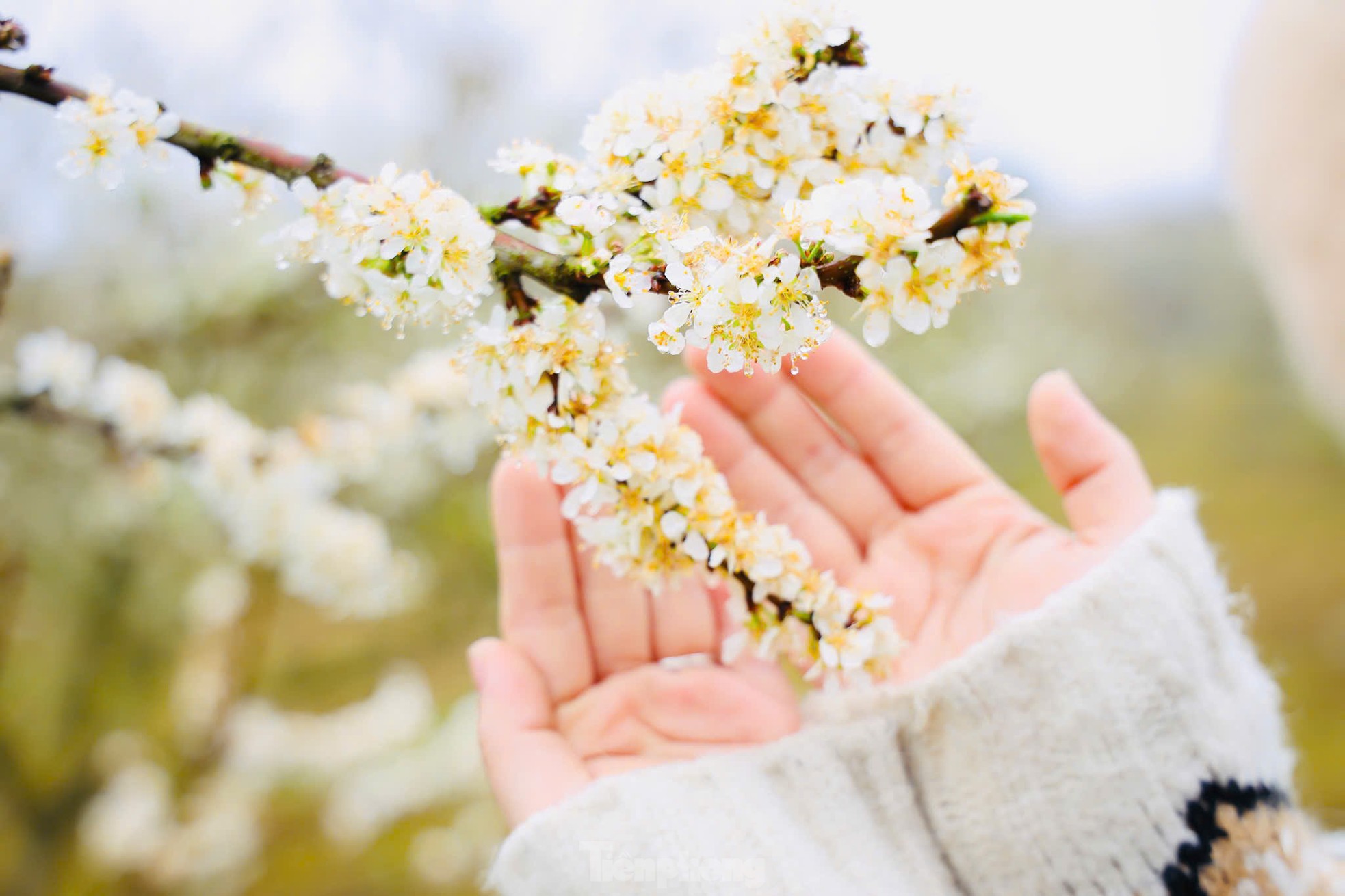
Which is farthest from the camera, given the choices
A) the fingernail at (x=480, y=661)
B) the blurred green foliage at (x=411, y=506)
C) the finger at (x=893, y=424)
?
the blurred green foliage at (x=411, y=506)

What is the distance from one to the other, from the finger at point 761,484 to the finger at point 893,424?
0.06 meters

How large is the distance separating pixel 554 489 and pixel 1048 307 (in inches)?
44.8

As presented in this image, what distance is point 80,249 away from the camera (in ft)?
2.94

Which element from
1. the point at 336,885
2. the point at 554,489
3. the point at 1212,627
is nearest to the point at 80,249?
the point at 554,489

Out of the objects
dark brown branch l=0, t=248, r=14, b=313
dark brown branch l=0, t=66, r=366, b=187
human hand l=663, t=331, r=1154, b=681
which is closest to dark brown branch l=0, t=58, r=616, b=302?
dark brown branch l=0, t=66, r=366, b=187

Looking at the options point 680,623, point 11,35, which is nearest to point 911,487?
point 680,623

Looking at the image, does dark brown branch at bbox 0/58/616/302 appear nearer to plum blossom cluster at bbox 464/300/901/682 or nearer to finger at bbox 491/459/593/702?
plum blossom cluster at bbox 464/300/901/682

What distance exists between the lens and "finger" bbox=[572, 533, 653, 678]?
554 mm

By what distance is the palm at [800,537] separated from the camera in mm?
515

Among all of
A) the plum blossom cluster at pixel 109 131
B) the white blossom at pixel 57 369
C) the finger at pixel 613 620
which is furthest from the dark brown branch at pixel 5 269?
the finger at pixel 613 620

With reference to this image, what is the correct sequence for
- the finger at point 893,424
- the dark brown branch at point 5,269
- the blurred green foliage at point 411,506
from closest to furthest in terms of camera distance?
the dark brown branch at point 5,269 < the finger at point 893,424 < the blurred green foliage at point 411,506

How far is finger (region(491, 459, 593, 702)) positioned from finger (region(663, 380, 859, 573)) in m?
0.13

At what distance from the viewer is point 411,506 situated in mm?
1125

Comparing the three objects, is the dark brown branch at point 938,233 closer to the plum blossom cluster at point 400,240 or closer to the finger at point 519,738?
the plum blossom cluster at point 400,240
